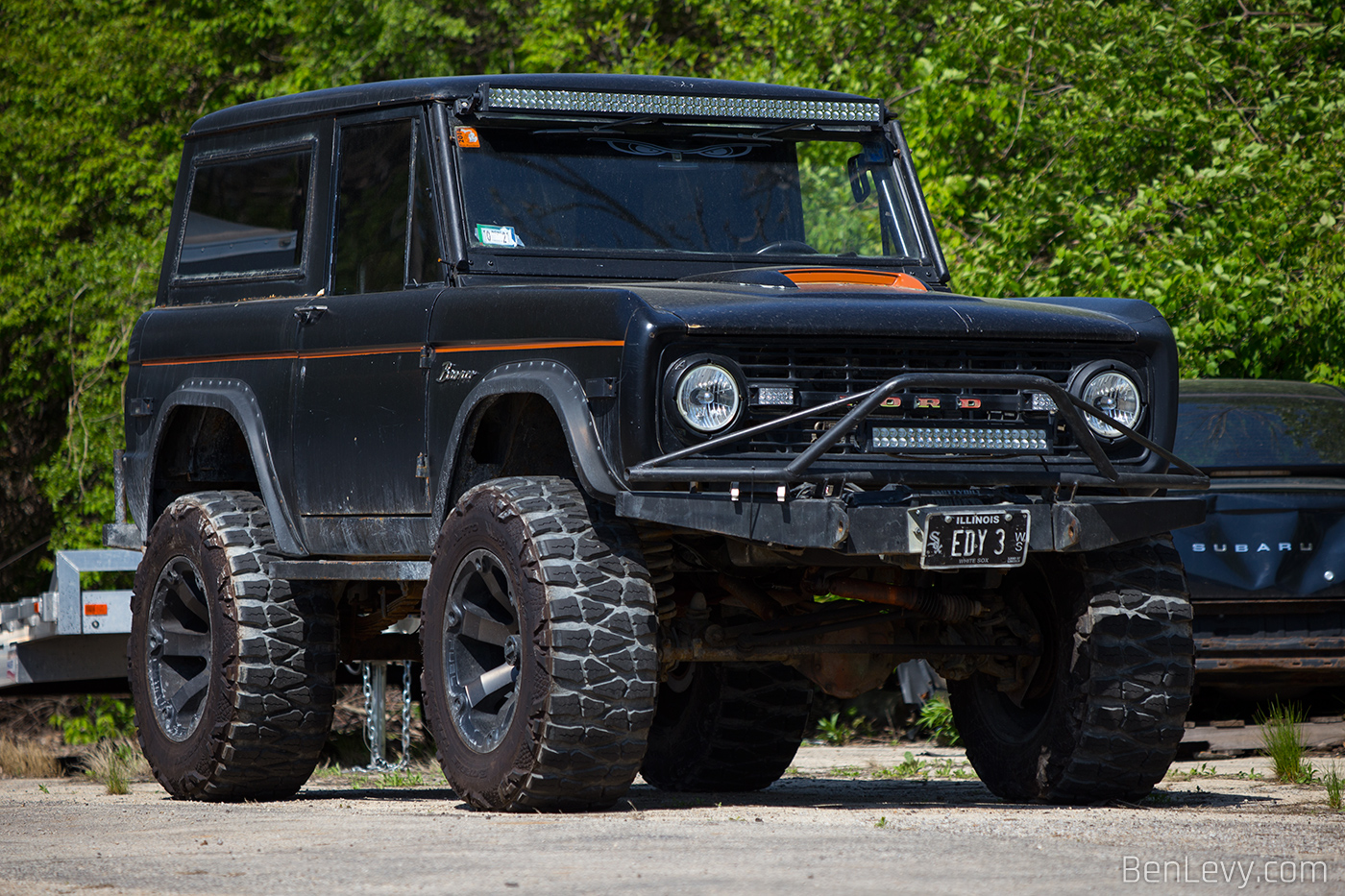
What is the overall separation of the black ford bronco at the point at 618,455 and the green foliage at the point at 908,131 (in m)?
4.18

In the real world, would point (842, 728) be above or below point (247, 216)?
below

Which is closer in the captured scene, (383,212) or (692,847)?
(692,847)

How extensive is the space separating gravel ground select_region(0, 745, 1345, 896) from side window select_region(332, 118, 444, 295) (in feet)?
6.27

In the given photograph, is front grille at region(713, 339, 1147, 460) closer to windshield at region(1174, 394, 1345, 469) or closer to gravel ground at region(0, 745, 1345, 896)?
gravel ground at region(0, 745, 1345, 896)

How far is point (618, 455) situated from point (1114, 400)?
169cm

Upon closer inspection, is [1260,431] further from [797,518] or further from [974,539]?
[797,518]

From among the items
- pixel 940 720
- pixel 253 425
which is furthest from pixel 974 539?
pixel 940 720

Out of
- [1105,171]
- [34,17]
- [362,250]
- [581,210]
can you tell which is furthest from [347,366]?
[34,17]

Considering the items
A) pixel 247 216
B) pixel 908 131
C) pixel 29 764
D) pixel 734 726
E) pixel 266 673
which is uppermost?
pixel 908 131

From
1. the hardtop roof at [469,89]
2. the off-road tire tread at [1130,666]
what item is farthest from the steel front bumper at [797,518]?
the hardtop roof at [469,89]

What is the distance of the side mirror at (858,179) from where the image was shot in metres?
7.64

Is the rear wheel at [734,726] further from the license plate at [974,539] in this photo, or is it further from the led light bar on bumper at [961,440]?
the license plate at [974,539]

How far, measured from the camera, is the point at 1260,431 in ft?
32.2

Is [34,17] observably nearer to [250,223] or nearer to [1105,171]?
[1105,171]
